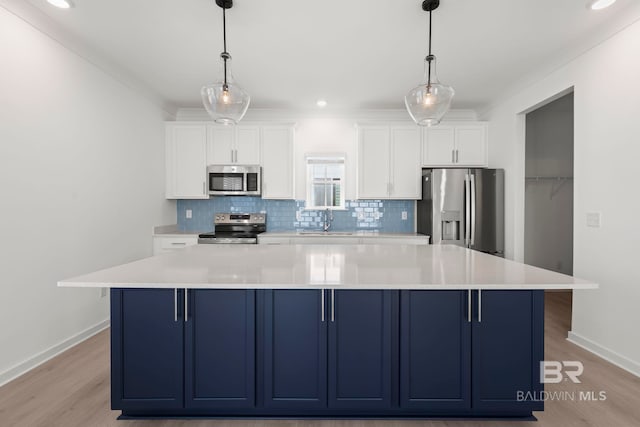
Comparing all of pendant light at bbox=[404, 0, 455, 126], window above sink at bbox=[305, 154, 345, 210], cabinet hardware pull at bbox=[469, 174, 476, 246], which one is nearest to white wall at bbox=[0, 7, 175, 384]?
window above sink at bbox=[305, 154, 345, 210]

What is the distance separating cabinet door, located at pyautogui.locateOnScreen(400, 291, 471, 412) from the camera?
1.81 metres

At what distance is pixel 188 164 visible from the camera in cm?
457

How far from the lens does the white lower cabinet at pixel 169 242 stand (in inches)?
166

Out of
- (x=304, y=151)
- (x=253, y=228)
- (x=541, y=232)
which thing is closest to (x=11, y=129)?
(x=253, y=228)

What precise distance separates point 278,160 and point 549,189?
4.04 meters

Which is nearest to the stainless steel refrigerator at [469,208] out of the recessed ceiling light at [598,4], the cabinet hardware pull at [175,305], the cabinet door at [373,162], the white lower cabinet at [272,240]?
the cabinet door at [373,162]

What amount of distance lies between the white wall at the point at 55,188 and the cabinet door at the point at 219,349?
1.60m

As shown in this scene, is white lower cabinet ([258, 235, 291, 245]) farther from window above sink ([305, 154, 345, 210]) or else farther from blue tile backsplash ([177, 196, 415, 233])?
window above sink ([305, 154, 345, 210])

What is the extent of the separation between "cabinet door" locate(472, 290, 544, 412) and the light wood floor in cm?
19

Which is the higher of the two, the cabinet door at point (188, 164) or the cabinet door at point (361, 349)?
the cabinet door at point (188, 164)

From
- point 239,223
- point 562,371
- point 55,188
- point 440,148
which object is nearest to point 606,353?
point 562,371

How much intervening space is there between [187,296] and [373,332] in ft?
3.44

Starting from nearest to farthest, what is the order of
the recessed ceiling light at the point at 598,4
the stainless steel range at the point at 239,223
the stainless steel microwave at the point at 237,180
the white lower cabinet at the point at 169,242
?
the recessed ceiling light at the point at 598,4
the white lower cabinet at the point at 169,242
the stainless steel microwave at the point at 237,180
the stainless steel range at the point at 239,223

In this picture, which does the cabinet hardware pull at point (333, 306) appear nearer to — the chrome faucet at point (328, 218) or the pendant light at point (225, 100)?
the pendant light at point (225, 100)
